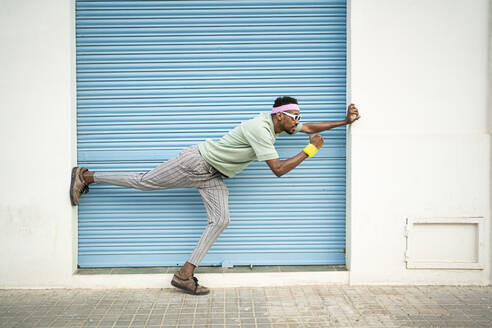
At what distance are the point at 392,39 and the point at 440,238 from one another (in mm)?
2252

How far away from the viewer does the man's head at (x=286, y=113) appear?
3.99 meters

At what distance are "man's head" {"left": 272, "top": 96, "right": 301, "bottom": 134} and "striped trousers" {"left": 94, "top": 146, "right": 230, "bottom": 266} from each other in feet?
2.83

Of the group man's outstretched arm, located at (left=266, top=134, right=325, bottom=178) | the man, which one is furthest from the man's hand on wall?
man's outstretched arm, located at (left=266, top=134, right=325, bottom=178)

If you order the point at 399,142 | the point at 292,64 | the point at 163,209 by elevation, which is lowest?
the point at 163,209

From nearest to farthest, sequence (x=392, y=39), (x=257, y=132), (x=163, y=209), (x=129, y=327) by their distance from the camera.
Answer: (x=129, y=327), (x=257, y=132), (x=392, y=39), (x=163, y=209)

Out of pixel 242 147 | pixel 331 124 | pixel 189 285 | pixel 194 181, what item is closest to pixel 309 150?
pixel 331 124

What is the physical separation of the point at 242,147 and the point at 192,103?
925 millimetres

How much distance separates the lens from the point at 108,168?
4547 millimetres

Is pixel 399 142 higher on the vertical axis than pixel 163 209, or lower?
higher

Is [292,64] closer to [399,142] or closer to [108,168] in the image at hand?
[399,142]

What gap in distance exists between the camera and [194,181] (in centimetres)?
418

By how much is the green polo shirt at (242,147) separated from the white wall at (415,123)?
1.05 meters

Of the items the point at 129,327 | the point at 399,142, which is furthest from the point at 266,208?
the point at 129,327

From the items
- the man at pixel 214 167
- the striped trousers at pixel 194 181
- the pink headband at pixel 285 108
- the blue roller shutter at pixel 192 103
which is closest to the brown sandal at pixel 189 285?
the man at pixel 214 167
